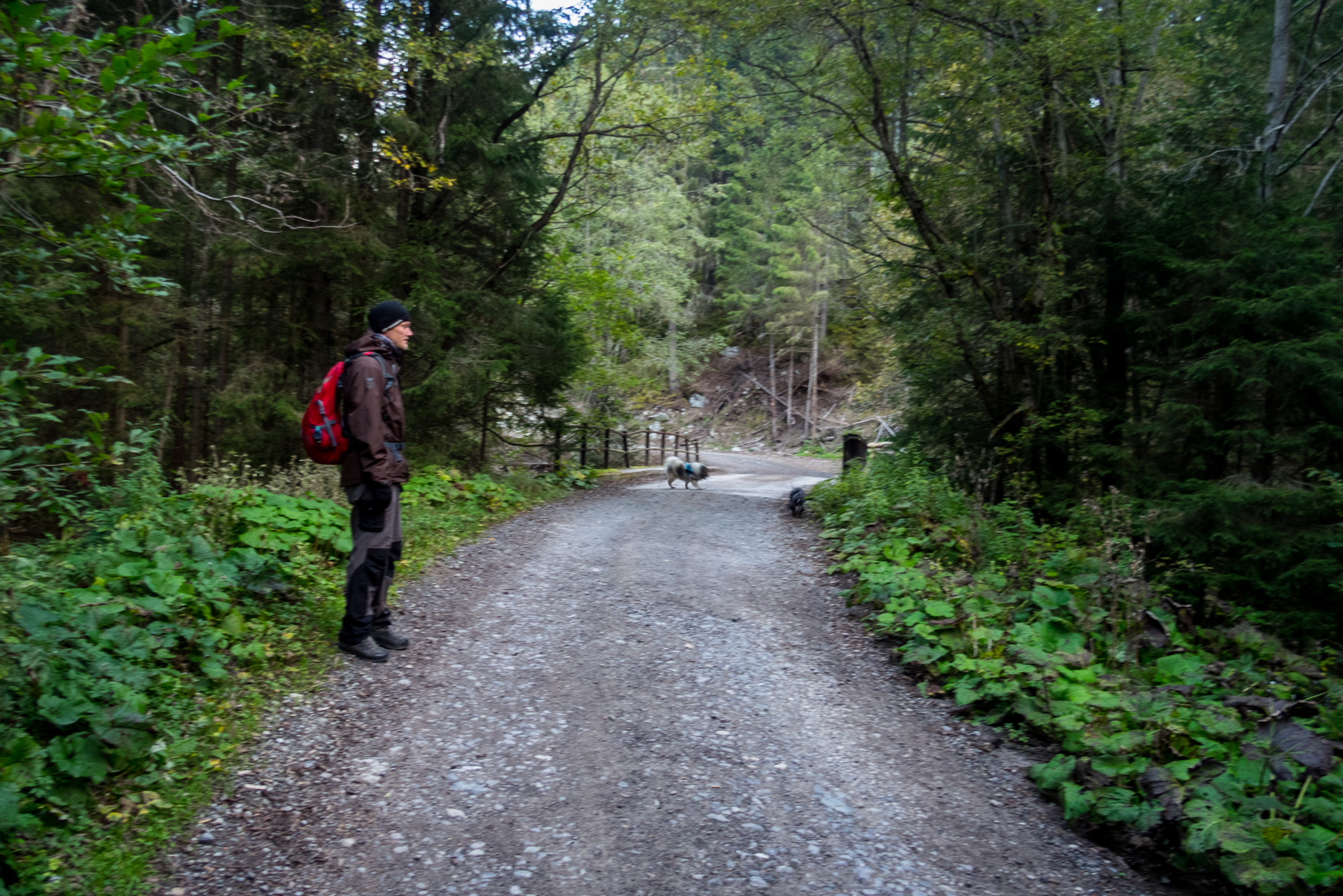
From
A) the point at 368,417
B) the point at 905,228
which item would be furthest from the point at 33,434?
the point at 905,228

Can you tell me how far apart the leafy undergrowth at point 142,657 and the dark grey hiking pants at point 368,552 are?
0.26 meters

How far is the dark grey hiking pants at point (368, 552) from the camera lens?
15.4ft

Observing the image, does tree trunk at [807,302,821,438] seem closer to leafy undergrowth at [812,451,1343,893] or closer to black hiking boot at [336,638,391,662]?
leafy undergrowth at [812,451,1343,893]

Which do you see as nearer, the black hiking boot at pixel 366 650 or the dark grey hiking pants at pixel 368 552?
the dark grey hiking pants at pixel 368 552

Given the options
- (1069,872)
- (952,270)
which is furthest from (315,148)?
(1069,872)

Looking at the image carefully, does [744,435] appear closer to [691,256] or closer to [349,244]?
[691,256]

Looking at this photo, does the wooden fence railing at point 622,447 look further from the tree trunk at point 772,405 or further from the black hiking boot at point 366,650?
the black hiking boot at point 366,650

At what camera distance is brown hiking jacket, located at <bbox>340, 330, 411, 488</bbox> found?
4.58 meters

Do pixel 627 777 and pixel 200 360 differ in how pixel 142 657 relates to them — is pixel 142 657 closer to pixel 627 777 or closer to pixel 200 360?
pixel 627 777

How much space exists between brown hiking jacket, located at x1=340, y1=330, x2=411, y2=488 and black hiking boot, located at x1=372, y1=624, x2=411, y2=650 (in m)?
1.05

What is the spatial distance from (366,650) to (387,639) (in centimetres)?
25

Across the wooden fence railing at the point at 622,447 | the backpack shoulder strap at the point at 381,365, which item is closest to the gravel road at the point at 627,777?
the backpack shoulder strap at the point at 381,365

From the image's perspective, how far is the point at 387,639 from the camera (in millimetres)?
5109

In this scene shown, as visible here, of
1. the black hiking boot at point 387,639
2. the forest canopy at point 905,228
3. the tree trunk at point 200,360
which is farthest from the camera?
the tree trunk at point 200,360
